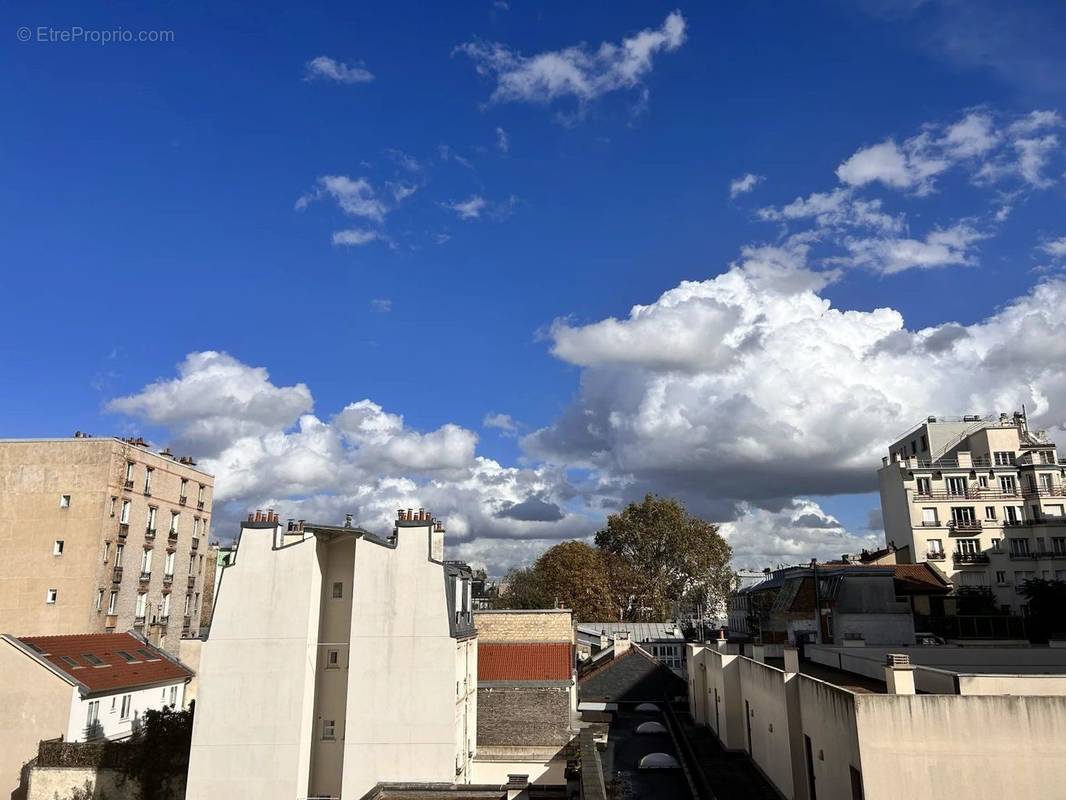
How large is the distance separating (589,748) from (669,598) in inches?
2518

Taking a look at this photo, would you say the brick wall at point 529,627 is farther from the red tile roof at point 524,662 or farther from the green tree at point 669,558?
the green tree at point 669,558

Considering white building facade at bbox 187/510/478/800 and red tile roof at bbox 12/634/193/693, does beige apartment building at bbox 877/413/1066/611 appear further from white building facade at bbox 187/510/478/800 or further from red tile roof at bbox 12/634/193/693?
red tile roof at bbox 12/634/193/693

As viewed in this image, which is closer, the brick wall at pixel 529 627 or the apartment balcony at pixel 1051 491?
the brick wall at pixel 529 627

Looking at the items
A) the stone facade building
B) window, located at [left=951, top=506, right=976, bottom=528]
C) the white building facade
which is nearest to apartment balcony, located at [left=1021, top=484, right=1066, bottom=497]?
window, located at [left=951, top=506, right=976, bottom=528]

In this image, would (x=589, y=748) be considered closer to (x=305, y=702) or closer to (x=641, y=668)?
(x=305, y=702)

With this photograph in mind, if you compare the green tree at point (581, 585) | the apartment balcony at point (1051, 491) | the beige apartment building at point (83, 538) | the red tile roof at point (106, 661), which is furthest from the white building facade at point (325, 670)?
the green tree at point (581, 585)

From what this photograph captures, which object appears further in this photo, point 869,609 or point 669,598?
point 669,598

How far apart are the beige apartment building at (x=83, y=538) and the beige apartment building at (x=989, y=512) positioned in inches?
2091

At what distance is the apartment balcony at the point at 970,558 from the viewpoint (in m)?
54.5

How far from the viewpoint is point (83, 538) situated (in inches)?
1545

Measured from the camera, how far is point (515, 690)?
114 ft

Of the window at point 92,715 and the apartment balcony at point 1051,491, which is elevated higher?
the apartment balcony at point 1051,491

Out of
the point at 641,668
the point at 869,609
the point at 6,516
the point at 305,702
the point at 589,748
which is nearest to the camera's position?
the point at 589,748

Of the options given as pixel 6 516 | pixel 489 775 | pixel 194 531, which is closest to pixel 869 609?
pixel 489 775
